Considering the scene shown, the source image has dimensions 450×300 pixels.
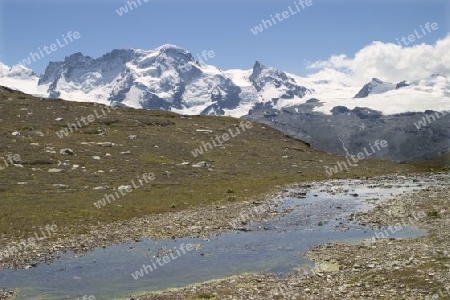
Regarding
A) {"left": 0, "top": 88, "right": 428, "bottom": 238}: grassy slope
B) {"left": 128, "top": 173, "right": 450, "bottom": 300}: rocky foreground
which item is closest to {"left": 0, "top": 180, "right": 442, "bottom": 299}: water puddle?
{"left": 128, "top": 173, "right": 450, "bottom": 300}: rocky foreground

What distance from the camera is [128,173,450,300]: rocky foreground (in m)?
25.6

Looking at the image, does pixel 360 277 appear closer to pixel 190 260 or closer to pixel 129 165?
pixel 190 260

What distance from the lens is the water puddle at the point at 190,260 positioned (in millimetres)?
30828

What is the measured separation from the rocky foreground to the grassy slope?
22.5 m

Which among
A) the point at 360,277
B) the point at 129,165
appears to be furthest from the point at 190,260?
the point at 129,165

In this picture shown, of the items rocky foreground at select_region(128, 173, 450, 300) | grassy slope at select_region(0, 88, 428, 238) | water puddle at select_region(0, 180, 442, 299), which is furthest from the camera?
grassy slope at select_region(0, 88, 428, 238)

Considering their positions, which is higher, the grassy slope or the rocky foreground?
the grassy slope

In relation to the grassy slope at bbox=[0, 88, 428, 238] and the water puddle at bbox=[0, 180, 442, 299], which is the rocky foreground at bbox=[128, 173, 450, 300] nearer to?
the water puddle at bbox=[0, 180, 442, 299]

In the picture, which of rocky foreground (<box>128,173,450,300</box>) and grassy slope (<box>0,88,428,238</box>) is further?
grassy slope (<box>0,88,428,238</box>)

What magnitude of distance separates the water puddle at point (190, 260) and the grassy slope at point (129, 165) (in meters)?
10.0

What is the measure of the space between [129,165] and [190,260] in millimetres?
46537

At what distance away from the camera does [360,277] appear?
93.2ft

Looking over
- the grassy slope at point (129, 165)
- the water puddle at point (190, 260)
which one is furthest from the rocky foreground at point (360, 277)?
the grassy slope at point (129, 165)

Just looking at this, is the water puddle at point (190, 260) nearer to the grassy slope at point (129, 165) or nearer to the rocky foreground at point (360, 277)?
the rocky foreground at point (360, 277)
